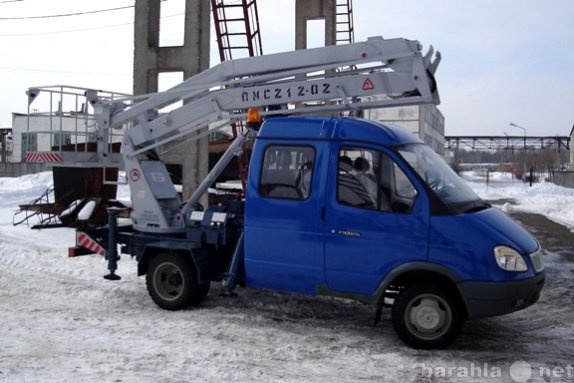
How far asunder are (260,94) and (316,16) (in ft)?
44.2

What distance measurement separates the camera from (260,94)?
7.66m

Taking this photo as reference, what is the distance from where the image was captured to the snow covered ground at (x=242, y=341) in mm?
5441

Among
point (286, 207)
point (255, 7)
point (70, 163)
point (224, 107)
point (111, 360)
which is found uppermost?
point (255, 7)

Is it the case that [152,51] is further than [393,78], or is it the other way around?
[152,51]

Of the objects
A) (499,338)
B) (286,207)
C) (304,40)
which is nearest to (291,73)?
(286,207)

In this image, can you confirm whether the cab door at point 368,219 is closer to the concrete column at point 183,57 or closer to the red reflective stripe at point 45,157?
the red reflective stripe at point 45,157

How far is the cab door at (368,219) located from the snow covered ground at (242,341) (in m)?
0.83

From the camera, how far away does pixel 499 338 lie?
6789 millimetres

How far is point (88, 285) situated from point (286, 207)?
4.17 metres

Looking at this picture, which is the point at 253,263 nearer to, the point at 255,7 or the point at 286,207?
the point at 286,207

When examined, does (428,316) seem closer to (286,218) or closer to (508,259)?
(508,259)

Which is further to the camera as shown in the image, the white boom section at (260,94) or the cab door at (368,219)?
the white boom section at (260,94)

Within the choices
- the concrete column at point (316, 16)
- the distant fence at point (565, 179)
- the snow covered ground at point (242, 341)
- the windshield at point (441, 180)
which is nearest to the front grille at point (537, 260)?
the windshield at point (441, 180)

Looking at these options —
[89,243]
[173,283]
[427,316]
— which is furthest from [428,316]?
[89,243]
